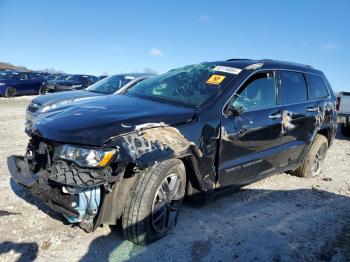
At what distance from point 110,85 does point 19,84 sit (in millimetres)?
14103

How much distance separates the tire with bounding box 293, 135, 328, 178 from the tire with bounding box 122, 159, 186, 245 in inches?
119

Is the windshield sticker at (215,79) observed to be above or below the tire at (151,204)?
above

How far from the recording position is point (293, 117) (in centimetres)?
504

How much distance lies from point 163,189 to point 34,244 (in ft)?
4.19

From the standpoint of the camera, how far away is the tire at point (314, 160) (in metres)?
5.93

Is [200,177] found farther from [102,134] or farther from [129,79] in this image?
[129,79]

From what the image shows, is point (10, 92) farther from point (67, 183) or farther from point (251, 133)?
point (67, 183)

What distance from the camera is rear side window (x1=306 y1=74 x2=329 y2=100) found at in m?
5.70

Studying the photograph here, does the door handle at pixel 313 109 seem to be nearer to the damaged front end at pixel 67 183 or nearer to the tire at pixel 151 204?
the tire at pixel 151 204

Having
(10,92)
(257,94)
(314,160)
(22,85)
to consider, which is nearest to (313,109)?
(314,160)

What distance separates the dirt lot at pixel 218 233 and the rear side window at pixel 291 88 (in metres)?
1.36

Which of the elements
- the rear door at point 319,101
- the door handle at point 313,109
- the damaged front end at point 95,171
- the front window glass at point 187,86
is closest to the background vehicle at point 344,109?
the rear door at point 319,101

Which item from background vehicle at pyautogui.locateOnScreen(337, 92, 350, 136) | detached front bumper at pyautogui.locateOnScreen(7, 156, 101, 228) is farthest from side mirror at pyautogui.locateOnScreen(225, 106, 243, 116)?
background vehicle at pyautogui.locateOnScreen(337, 92, 350, 136)

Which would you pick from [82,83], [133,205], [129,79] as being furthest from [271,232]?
[82,83]
